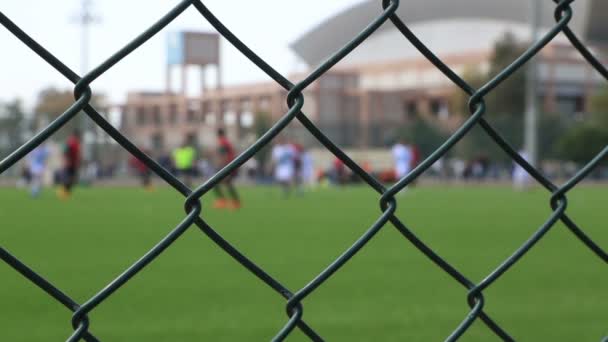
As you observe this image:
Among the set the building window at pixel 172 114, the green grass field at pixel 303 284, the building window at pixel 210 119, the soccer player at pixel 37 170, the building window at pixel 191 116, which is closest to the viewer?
the green grass field at pixel 303 284

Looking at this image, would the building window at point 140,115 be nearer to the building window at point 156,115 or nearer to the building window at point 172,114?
the building window at point 156,115

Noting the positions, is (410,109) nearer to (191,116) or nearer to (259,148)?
(191,116)

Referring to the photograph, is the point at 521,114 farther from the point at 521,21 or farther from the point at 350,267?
the point at 350,267

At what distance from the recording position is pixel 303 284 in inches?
217

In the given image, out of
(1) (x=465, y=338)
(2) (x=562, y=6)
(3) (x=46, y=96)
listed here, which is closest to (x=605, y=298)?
(1) (x=465, y=338)

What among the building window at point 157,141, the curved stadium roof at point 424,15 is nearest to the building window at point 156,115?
the building window at point 157,141

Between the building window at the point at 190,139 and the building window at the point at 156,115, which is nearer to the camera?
the building window at the point at 190,139

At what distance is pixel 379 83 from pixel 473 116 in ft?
231

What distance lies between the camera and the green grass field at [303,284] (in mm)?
4066

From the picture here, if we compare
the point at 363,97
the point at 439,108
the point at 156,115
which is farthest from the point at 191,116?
the point at 439,108

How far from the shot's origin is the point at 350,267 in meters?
6.39

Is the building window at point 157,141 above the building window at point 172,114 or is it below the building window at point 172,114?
below

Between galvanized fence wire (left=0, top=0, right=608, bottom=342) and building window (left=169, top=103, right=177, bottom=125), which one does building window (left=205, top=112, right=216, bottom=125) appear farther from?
galvanized fence wire (left=0, top=0, right=608, bottom=342)

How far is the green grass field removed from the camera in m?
4.07
